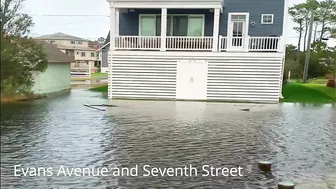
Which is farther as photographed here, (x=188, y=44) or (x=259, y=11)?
(x=259, y=11)

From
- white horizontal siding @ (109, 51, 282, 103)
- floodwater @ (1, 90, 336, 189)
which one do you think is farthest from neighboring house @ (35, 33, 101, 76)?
white horizontal siding @ (109, 51, 282, 103)

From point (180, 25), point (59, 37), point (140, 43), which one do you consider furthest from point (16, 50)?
point (180, 25)

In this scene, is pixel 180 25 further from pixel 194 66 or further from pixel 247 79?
pixel 247 79

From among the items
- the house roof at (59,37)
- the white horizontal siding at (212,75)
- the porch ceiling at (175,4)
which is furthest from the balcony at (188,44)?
the house roof at (59,37)

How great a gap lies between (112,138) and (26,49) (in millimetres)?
4110

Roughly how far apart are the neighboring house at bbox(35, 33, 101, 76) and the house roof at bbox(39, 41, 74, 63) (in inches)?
1.2

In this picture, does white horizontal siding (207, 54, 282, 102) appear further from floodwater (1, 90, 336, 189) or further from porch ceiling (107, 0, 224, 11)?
floodwater (1, 90, 336, 189)

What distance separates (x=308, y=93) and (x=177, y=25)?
28.8ft

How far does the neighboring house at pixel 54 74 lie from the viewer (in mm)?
2029

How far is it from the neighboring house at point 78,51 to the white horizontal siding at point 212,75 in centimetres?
1233

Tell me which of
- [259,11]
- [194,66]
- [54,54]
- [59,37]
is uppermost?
[259,11]

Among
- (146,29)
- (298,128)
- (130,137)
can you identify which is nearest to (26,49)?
(130,137)

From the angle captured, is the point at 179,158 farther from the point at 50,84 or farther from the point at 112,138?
the point at 50,84

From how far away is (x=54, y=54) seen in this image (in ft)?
7.07
